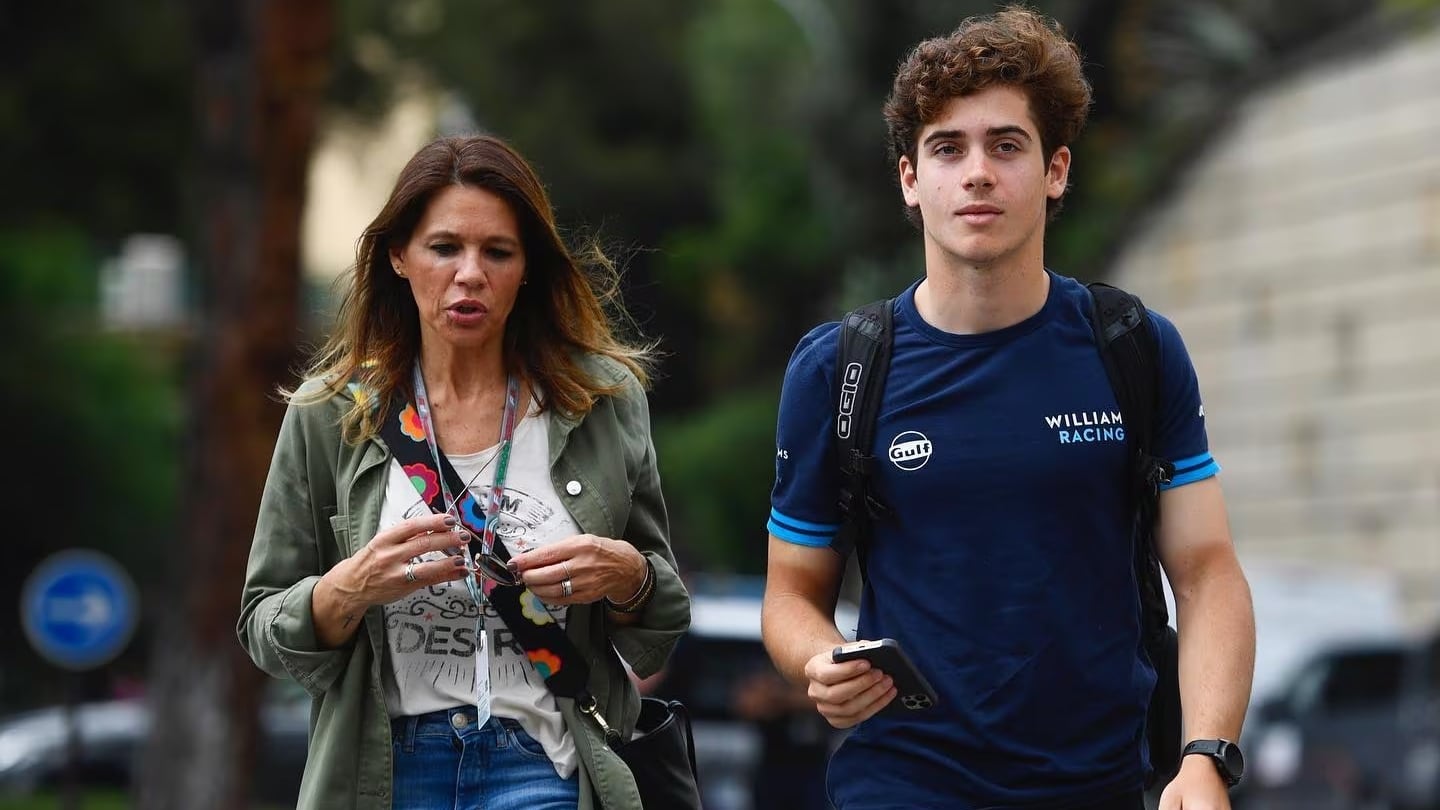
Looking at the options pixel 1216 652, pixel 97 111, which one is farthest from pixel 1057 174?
pixel 97 111

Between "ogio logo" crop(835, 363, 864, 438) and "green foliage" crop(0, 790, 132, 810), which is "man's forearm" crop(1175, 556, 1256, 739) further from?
"green foliage" crop(0, 790, 132, 810)

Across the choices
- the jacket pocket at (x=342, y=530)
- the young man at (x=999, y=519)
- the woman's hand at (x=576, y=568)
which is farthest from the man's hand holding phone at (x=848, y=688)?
the jacket pocket at (x=342, y=530)

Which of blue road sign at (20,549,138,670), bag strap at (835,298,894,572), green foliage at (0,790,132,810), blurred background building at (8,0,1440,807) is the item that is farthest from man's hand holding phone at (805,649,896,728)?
green foliage at (0,790,132,810)

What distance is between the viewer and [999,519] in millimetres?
4227

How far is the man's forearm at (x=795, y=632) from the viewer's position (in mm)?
4293

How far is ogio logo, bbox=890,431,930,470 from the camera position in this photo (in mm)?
4270

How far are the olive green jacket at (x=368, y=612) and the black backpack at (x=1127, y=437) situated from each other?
0.51 m

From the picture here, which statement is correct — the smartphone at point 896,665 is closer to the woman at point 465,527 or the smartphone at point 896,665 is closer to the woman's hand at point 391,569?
the woman at point 465,527

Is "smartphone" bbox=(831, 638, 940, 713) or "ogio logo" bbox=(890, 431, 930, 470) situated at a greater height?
"ogio logo" bbox=(890, 431, 930, 470)

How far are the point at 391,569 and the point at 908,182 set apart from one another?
1.14 metres

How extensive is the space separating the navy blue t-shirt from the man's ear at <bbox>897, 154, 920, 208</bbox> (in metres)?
0.29

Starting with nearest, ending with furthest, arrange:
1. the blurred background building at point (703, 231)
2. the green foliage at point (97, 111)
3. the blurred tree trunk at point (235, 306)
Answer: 1. the blurred tree trunk at point (235, 306)
2. the blurred background building at point (703, 231)
3. the green foliage at point (97, 111)

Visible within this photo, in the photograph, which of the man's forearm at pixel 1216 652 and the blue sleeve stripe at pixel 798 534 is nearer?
the man's forearm at pixel 1216 652

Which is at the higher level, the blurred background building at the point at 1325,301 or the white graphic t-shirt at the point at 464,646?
the blurred background building at the point at 1325,301
